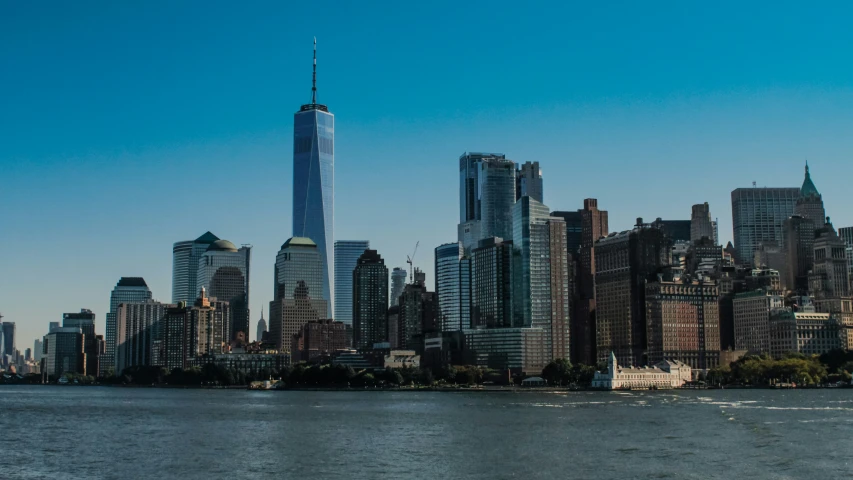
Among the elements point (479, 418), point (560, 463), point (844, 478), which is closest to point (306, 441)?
point (560, 463)

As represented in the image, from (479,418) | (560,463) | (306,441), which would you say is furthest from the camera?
(479,418)

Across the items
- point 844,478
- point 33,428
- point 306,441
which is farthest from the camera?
point 33,428

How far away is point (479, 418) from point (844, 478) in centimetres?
7441

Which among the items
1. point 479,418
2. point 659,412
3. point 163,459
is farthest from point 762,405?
point 163,459

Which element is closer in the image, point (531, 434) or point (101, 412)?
point (531, 434)

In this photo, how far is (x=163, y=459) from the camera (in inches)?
3809

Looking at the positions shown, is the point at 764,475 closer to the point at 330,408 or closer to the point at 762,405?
the point at 762,405

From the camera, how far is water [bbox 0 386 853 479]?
87188 mm

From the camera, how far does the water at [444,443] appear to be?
87188mm

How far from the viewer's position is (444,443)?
110812mm

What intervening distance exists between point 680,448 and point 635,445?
16.6 feet

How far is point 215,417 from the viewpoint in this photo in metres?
159

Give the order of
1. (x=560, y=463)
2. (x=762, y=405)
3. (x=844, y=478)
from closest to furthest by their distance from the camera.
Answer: (x=844, y=478), (x=560, y=463), (x=762, y=405)

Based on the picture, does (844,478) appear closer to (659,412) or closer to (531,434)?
(531,434)
